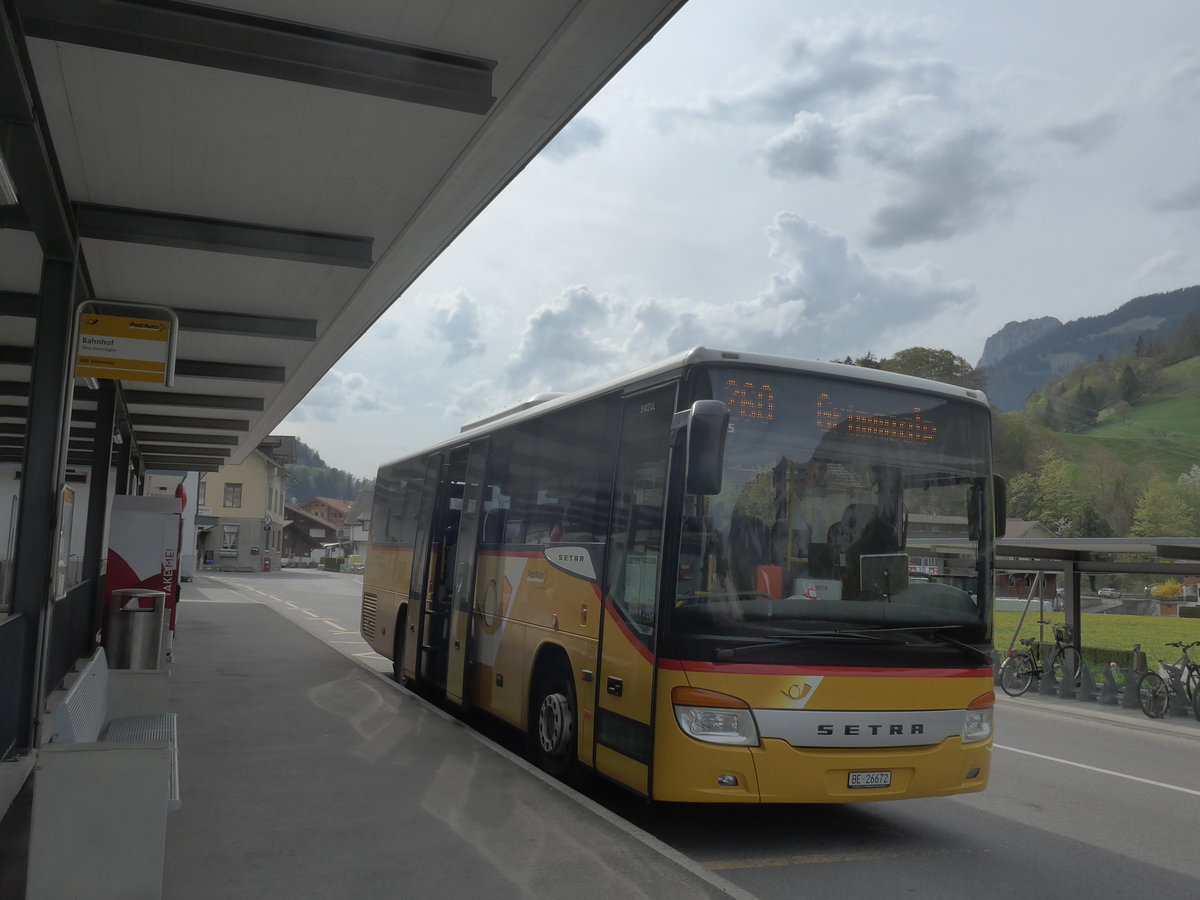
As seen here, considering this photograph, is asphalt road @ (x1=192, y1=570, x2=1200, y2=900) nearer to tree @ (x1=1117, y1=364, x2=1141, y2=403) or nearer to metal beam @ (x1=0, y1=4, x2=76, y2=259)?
metal beam @ (x1=0, y1=4, x2=76, y2=259)

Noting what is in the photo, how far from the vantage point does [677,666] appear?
6254 millimetres

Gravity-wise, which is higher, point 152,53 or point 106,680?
point 152,53

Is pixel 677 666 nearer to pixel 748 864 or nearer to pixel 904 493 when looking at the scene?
pixel 748 864

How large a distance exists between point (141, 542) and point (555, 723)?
395 inches

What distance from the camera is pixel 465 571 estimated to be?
1058cm

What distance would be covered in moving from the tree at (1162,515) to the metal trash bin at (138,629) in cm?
9898

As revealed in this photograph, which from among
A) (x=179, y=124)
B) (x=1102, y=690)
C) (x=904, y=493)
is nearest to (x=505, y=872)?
(x=904, y=493)

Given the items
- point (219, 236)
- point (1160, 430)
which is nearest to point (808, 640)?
point (219, 236)

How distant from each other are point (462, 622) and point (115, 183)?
5.07 meters

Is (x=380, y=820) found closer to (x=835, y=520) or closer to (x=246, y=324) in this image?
(x=835, y=520)

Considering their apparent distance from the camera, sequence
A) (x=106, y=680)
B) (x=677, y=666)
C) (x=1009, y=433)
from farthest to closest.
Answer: (x=1009, y=433) < (x=106, y=680) < (x=677, y=666)

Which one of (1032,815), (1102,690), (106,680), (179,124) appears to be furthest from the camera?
(1102,690)

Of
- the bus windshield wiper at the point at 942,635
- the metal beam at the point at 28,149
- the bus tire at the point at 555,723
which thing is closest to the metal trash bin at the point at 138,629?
the metal beam at the point at 28,149

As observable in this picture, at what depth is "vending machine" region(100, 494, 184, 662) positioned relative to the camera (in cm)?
1546
